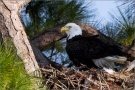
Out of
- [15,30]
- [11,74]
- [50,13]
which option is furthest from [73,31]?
[11,74]

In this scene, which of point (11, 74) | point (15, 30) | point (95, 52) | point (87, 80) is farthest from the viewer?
point (95, 52)

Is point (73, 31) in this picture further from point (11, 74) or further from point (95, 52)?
point (11, 74)

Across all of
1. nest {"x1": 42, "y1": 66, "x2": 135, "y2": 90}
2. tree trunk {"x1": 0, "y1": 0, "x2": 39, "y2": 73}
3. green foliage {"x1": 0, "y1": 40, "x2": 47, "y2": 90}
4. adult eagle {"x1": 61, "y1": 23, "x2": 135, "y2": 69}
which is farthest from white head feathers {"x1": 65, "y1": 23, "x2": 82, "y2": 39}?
green foliage {"x1": 0, "y1": 40, "x2": 47, "y2": 90}

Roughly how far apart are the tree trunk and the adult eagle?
1.03 metres

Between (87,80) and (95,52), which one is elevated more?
(95,52)

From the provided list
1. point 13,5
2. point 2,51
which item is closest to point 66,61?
point 13,5

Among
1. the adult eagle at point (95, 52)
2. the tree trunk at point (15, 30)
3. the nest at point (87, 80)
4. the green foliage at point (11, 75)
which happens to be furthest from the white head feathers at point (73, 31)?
the green foliage at point (11, 75)

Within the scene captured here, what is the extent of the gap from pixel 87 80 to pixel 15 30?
2.77 ft

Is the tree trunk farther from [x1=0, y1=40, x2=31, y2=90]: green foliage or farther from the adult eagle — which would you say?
the adult eagle

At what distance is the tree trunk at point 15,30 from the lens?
122 inches

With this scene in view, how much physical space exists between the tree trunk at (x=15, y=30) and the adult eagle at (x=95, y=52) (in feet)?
3.38

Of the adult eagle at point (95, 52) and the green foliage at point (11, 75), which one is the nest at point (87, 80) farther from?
the green foliage at point (11, 75)

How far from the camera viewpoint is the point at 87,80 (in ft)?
12.3

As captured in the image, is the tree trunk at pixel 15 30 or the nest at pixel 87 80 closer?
the tree trunk at pixel 15 30
